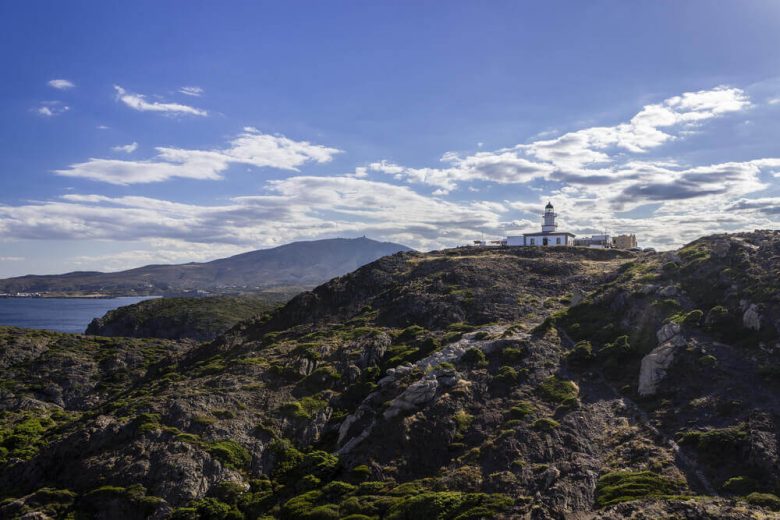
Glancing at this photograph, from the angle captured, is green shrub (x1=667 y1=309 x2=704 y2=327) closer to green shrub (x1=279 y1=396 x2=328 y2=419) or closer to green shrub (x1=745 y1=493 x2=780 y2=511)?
green shrub (x1=745 y1=493 x2=780 y2=511)

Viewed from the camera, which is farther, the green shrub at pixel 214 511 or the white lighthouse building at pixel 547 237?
the white lighthouse building at pixel 547 237

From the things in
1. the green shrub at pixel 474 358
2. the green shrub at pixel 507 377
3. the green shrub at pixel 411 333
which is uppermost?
the green shrub at pixel 411 333

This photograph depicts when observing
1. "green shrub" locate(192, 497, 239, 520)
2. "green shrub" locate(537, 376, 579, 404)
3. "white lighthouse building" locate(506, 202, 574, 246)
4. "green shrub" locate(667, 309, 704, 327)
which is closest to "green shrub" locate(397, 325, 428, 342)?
"green shrub" locate(537, 376, 579, 404)

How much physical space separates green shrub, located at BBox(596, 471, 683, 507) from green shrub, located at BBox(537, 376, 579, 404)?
9278mm

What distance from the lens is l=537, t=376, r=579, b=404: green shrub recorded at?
35.3 meters

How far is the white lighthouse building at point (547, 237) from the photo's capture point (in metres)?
102

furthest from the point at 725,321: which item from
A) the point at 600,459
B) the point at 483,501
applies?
the point at 483,501

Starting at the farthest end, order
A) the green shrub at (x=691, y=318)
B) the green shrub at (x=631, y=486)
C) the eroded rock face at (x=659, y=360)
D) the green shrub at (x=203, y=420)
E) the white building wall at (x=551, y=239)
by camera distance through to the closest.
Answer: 1. the white building wall at (x=551, y=239)
2. the green shrub at (x=691, y=318)
3. the eroded rock face at (x=659, y=360)
4. the green shrub at (x=203, y=420)
5. the green shrub at (x=631, y=486)

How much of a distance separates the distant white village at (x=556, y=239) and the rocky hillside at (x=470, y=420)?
44.0 metres

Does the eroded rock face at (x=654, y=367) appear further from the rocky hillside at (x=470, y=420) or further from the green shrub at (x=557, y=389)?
the green shrub at (x=557, y=389)

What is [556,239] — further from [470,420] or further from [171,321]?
[171,321]

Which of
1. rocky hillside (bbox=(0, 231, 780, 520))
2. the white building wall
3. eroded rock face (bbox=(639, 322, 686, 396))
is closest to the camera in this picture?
rocky hillside (bbox=(0, 231, 780, 520))

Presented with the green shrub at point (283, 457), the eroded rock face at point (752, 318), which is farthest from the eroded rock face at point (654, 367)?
the green shrub at point (283, 457)

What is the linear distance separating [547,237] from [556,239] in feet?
6.02
